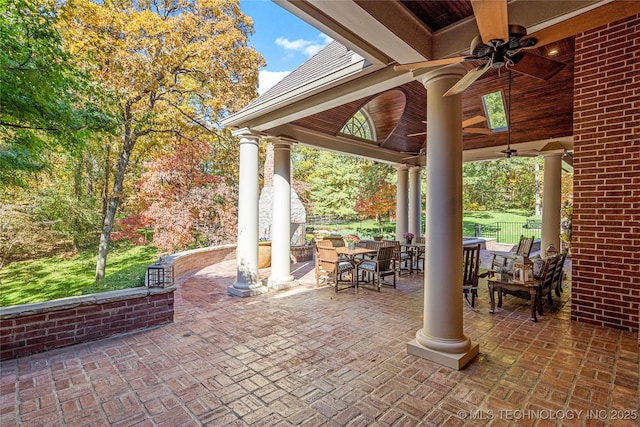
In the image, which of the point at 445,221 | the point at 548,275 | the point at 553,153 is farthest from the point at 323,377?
the point at 553,153

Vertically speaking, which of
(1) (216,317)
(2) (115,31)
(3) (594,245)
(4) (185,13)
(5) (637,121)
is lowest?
(1) (216,317)

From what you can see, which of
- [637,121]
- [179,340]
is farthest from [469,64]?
[179,340]

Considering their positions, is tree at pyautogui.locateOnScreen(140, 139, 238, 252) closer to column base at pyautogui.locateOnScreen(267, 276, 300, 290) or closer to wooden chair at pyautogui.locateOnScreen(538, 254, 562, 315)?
column base at pyautogui.locateOnScreen(267, 276, 300, 290)

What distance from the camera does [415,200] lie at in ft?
33.4

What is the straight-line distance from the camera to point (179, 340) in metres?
3.81

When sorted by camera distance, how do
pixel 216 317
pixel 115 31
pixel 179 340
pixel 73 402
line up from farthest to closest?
pixel 115 31
pixel 216 317
pixel 179 340
pixel 73 402

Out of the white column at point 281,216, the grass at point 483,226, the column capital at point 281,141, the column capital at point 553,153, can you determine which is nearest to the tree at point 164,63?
the column capital at point 281,141

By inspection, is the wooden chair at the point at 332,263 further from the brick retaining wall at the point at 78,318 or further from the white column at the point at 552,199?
the white column at the point at 552,199

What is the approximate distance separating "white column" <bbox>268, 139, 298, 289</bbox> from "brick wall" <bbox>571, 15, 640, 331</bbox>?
194 inches

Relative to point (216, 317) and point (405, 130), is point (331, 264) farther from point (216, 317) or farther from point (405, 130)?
point (405, 130)

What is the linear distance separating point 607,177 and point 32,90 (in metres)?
7.82

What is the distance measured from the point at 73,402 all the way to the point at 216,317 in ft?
7.03

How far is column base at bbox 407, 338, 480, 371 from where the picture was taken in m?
3.04

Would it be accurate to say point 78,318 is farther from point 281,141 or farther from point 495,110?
point 495,110
